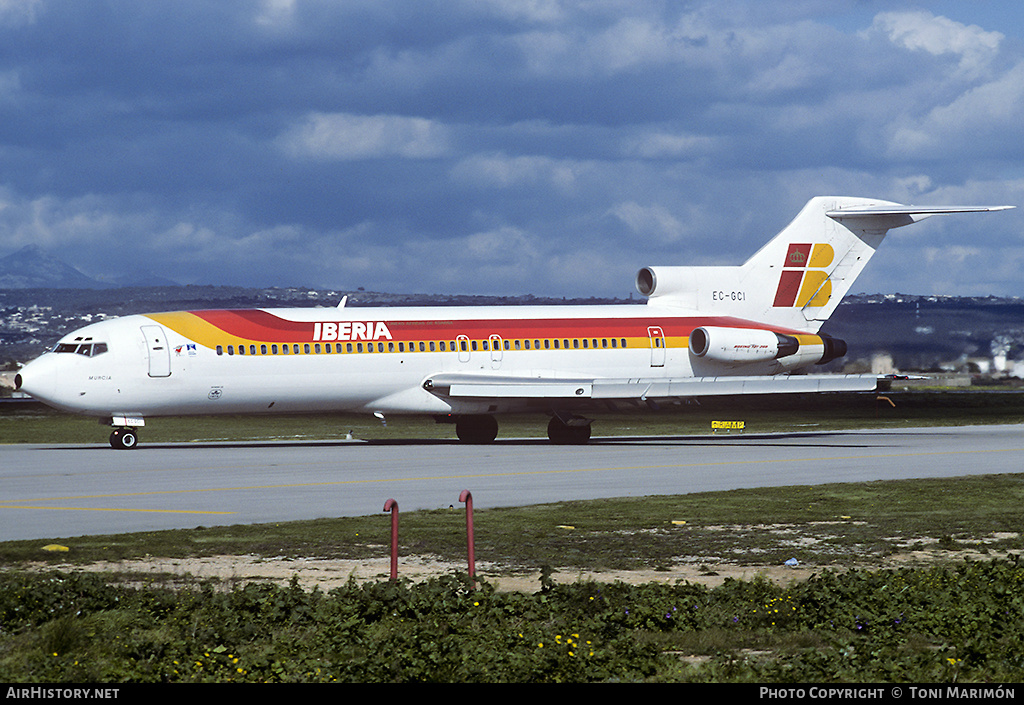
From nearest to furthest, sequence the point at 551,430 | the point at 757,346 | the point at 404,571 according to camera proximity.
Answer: the point at 404,571 → the point at 551,430 → the point at 757,346

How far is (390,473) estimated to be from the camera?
3011 centimetres

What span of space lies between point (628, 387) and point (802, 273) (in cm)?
1019

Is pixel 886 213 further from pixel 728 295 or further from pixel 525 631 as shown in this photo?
pixel 525 631

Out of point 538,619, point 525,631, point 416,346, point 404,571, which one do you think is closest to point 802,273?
point 416,346

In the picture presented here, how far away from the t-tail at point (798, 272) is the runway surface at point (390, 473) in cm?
547

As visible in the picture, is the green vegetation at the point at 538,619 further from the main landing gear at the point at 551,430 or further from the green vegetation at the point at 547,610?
the main landing gear at the point at 551,430

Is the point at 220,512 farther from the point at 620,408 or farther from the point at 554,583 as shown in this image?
the point at 620,408

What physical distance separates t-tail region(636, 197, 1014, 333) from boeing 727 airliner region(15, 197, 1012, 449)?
5 cm

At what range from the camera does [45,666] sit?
10430mm

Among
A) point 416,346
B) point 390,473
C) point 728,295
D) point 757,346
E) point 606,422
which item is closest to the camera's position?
point 390,473

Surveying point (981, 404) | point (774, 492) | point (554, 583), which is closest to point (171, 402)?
point (774, 492)
